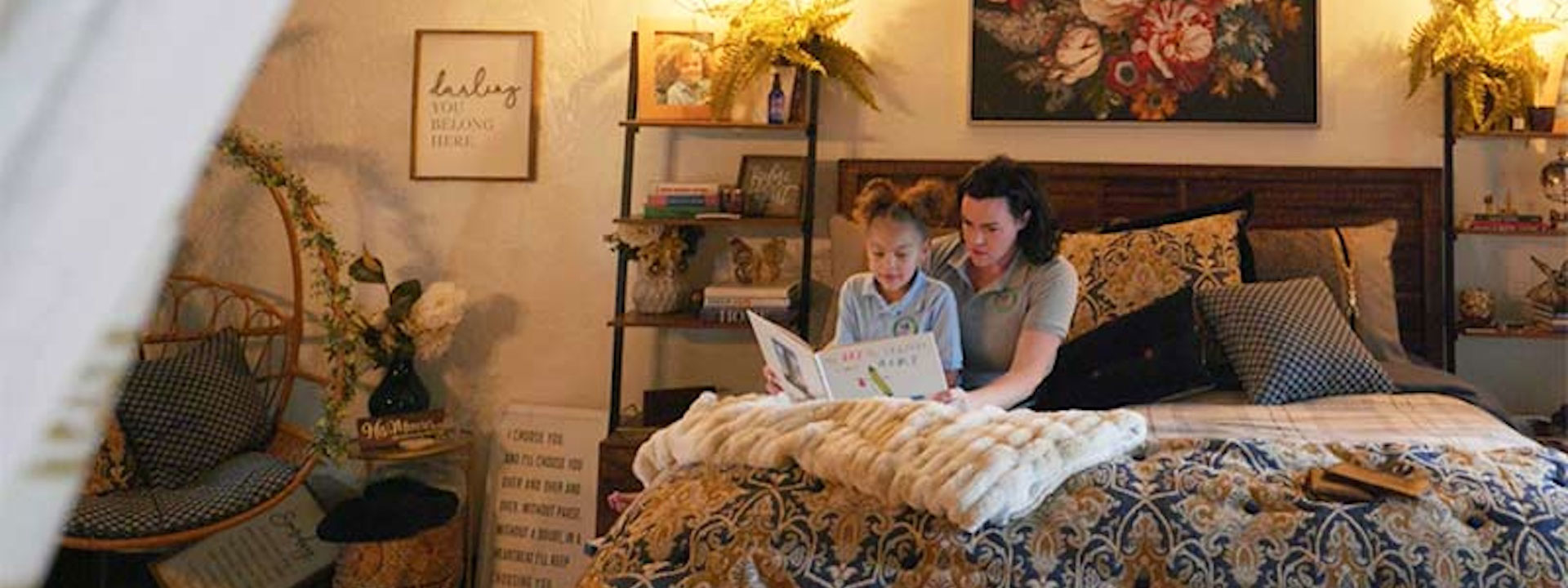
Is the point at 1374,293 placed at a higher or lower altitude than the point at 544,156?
lower

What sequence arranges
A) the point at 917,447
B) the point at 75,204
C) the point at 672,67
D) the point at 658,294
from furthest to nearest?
the point at 672,67 → the point at 658,294 → the point at 917,447 → the point at 75,204

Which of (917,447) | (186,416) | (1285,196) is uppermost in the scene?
(1285,196)

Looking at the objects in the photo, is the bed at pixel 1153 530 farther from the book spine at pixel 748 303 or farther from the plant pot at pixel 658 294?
the plant pot at pixel 658 294

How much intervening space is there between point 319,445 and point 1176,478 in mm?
2337

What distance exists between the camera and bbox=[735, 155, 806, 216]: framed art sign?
3.18 meters

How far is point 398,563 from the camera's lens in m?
2.86

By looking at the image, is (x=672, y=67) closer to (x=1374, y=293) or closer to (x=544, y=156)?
(x=544, y=156)

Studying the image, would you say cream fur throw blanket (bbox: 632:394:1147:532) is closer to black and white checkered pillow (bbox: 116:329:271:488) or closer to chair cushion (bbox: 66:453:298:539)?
chair cushion (bbox: 66:453:298:539)

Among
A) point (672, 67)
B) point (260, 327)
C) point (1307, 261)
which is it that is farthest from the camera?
point (260, 327)

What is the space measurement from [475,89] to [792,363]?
76.8 inches

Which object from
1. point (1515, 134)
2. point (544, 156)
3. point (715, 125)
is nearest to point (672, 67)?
point (715, 125)

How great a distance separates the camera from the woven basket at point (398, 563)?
2850 mm

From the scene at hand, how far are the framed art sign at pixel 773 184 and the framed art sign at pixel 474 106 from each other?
2.43 ft

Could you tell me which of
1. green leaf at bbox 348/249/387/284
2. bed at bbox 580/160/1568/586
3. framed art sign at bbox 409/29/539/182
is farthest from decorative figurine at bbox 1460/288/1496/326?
green leaf at bbox 348/249/387/284
